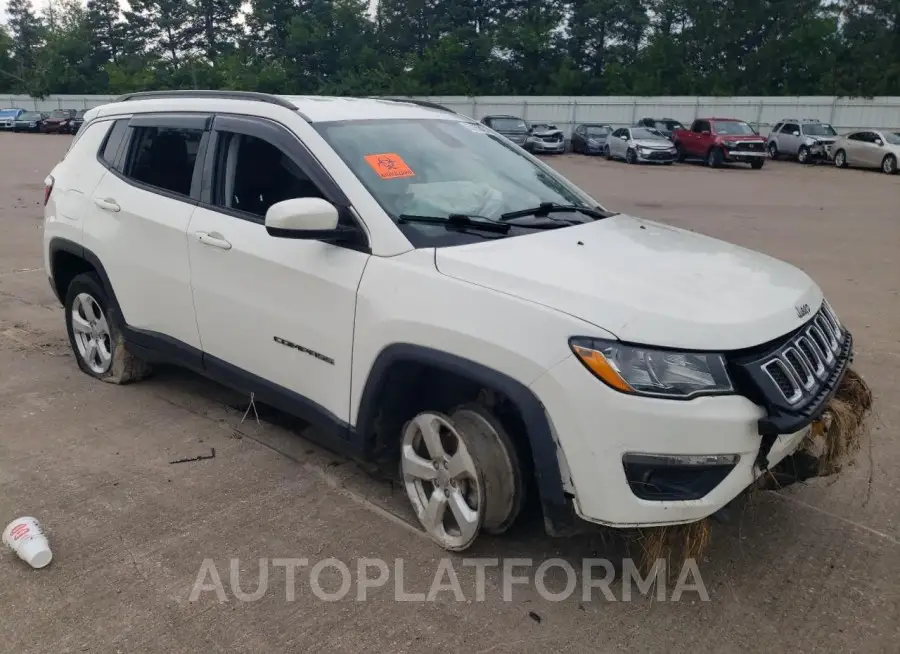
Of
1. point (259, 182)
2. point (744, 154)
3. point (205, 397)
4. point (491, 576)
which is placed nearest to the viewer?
point (491, 576)

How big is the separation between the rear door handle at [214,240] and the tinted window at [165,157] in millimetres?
354

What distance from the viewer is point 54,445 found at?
4.25m

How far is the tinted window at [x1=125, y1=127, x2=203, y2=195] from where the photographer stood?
4.23 m

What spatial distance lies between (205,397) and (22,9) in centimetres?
10861

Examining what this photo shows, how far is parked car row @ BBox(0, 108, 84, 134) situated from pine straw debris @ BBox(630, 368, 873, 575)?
4869cm

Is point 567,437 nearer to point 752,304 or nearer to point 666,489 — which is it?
point 666,489

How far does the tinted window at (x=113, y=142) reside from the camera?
4777 millimetres

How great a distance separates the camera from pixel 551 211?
380 centimetres

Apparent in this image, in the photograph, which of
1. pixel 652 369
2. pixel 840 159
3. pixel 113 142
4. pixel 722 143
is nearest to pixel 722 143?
pixel 722 143

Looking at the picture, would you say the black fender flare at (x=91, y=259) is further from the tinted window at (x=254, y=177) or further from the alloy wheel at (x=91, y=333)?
the tinted window at (x=254, y=177)

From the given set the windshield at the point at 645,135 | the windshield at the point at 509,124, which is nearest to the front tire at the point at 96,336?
the windshield at the point at 645,135

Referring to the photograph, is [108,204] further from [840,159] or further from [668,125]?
[668,125]

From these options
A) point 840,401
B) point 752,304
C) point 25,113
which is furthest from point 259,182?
point 25,113

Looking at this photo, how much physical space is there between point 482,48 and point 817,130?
31.0m
